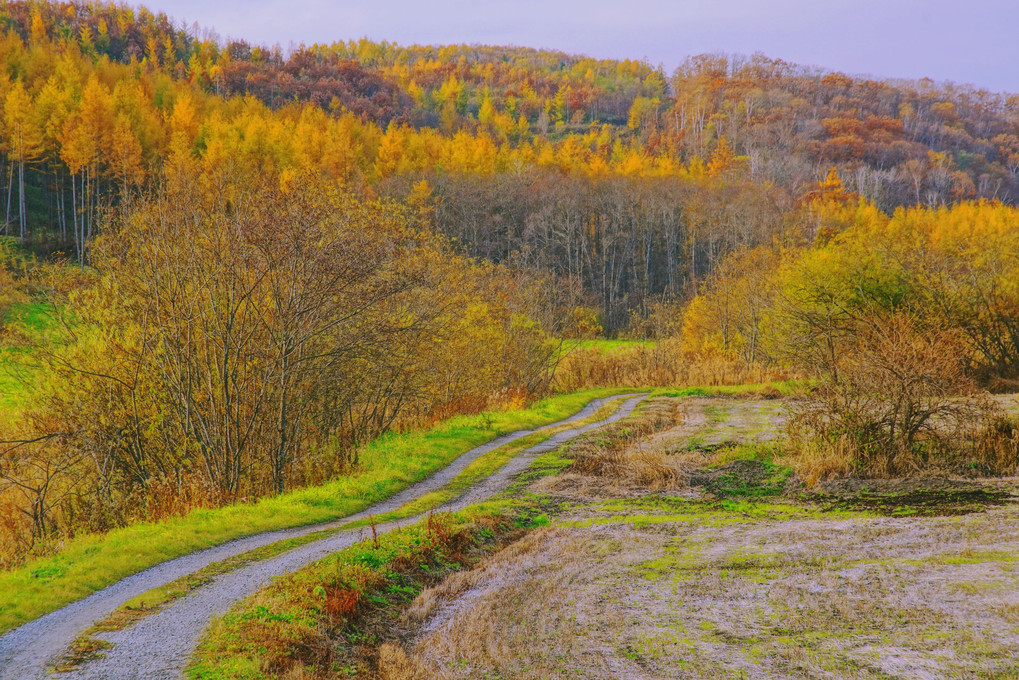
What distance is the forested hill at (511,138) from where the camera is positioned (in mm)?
63031

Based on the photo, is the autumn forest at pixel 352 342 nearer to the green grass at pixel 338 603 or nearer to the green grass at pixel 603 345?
the green grass at pixel 338 603

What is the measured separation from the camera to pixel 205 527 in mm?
11070

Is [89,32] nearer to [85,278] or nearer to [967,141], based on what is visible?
[85,278]

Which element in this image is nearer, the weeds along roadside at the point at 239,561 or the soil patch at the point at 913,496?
the weeds along roadside at the point at 239,561

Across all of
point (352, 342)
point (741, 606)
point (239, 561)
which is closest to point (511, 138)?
point (352, 342)

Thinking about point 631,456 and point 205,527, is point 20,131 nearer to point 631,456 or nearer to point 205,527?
point 205,527

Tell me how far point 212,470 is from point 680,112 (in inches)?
6057

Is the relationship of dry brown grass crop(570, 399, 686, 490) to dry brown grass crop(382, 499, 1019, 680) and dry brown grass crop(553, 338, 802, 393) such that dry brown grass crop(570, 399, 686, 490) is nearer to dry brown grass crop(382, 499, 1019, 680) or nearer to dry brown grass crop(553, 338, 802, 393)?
dry brown grass crop(382, 499, 1019, 680)

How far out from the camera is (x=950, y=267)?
26750 mm

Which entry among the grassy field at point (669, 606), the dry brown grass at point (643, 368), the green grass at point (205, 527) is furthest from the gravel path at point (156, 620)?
the dry brown grass at point (643, 368)

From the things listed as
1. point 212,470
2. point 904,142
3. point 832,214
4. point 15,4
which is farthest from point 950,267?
point 15,4

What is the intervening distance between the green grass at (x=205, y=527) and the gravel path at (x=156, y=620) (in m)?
0.24

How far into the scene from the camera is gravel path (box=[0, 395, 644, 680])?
6508mm

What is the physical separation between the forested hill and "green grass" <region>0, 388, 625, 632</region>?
296 inches
